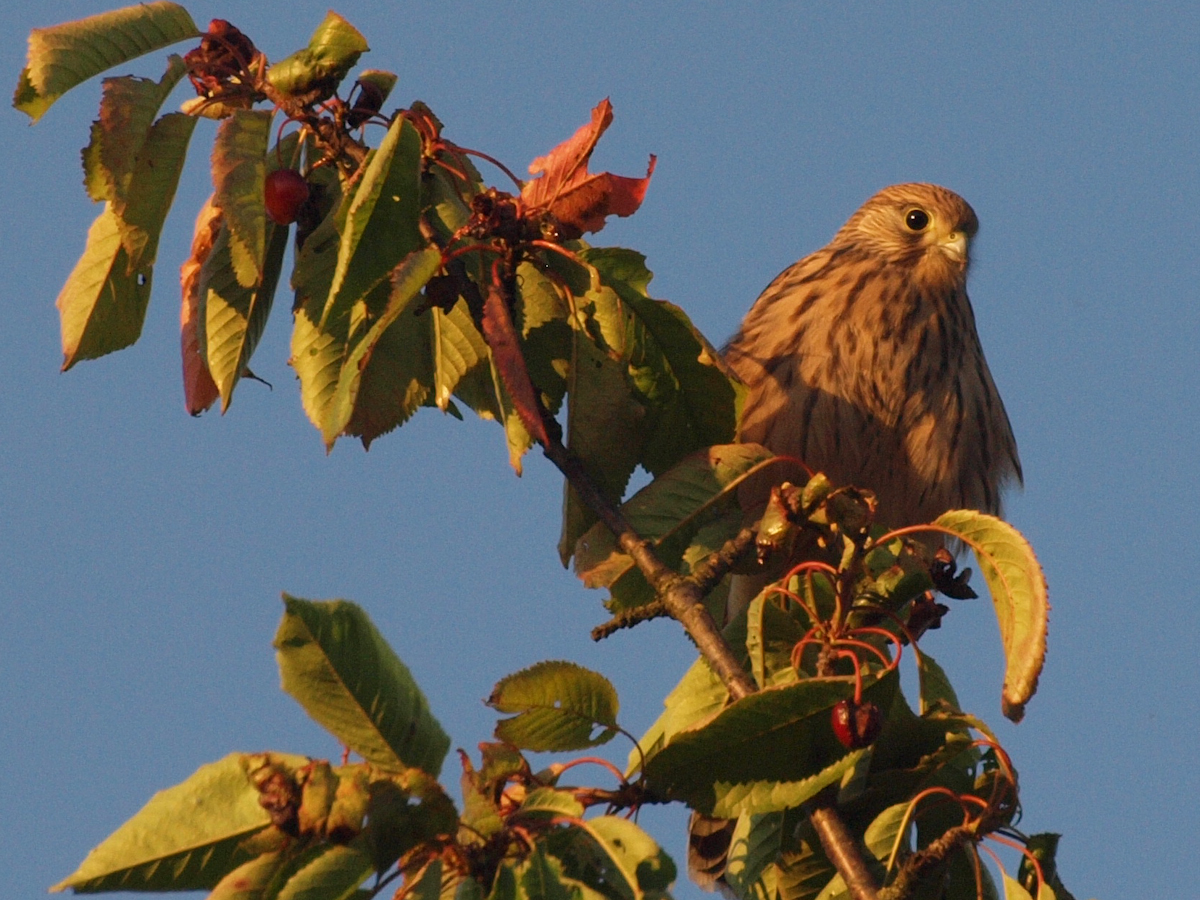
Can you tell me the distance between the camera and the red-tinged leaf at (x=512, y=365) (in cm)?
296

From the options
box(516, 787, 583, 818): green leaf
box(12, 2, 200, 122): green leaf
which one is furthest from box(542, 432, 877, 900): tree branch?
box(12, 2, 200, 122): green leaf

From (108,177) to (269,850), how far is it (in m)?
1.49

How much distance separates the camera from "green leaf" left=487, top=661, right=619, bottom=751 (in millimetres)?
3115

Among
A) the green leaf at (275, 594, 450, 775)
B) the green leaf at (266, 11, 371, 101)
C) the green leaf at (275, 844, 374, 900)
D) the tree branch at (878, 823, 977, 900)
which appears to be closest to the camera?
the green leaf at (275, 844, 374, 900)

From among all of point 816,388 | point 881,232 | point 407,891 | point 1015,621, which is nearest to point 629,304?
point 1015,621

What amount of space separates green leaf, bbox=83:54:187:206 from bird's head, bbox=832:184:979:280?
4.18m

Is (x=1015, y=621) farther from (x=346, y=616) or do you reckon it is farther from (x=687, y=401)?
(x=346, y=616)

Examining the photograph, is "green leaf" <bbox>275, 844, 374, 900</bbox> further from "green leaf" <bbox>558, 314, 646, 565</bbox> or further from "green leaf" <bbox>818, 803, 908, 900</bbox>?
"green leaf" <bbox>558, 314, 646, 565</bbox>

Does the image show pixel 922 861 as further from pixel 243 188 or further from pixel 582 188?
pixel 243 188

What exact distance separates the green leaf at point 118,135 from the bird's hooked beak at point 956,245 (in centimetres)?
447

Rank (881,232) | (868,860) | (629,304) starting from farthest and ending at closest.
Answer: (881,232), (629,304), (868,860)

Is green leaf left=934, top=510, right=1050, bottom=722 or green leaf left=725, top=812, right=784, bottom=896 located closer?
green leaf left=934, top=510, right=1050, bottom=722

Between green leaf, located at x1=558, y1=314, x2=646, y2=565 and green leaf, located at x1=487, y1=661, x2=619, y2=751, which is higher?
green leaf, located at x1=558, y1=314, x2=646, y2=565

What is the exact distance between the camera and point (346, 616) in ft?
8.23
